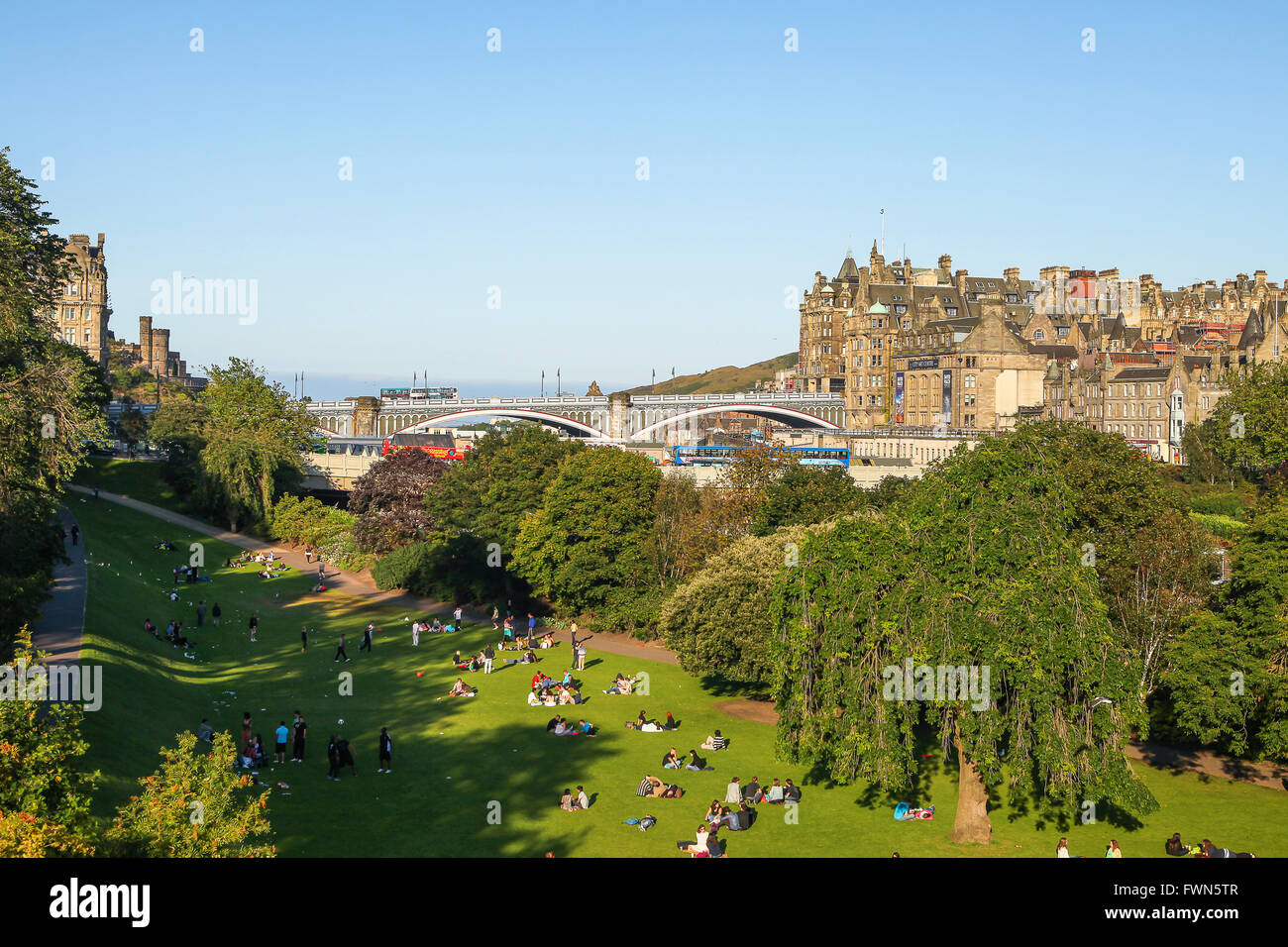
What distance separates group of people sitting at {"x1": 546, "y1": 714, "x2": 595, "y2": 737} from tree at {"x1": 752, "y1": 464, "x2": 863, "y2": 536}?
17.1 metres

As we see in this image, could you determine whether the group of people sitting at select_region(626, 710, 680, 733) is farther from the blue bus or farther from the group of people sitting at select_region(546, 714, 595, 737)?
the blue bus

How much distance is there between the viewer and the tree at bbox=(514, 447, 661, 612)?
2340 inches

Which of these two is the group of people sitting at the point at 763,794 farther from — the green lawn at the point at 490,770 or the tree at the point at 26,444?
the tree at the point at 26,444

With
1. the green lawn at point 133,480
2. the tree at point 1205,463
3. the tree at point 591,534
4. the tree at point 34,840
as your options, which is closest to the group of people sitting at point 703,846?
the tree at point 34,840

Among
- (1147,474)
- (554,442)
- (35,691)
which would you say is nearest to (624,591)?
(554,442)

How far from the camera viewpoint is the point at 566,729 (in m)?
39.9

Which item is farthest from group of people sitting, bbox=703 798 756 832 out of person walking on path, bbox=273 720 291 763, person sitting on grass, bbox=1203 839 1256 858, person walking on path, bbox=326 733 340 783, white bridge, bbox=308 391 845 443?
white bridge, bbox=308 391 845 443

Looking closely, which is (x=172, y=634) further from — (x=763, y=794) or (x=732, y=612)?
(x=763, y=794)

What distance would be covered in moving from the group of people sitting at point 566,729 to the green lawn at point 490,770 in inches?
16.0

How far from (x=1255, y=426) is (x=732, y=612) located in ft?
200

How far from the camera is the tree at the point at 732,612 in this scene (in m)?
43.6

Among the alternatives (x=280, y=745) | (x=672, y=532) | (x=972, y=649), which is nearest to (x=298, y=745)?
(x=280, y=745)

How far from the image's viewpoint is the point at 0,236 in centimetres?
4172

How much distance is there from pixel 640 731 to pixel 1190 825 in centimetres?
1719
